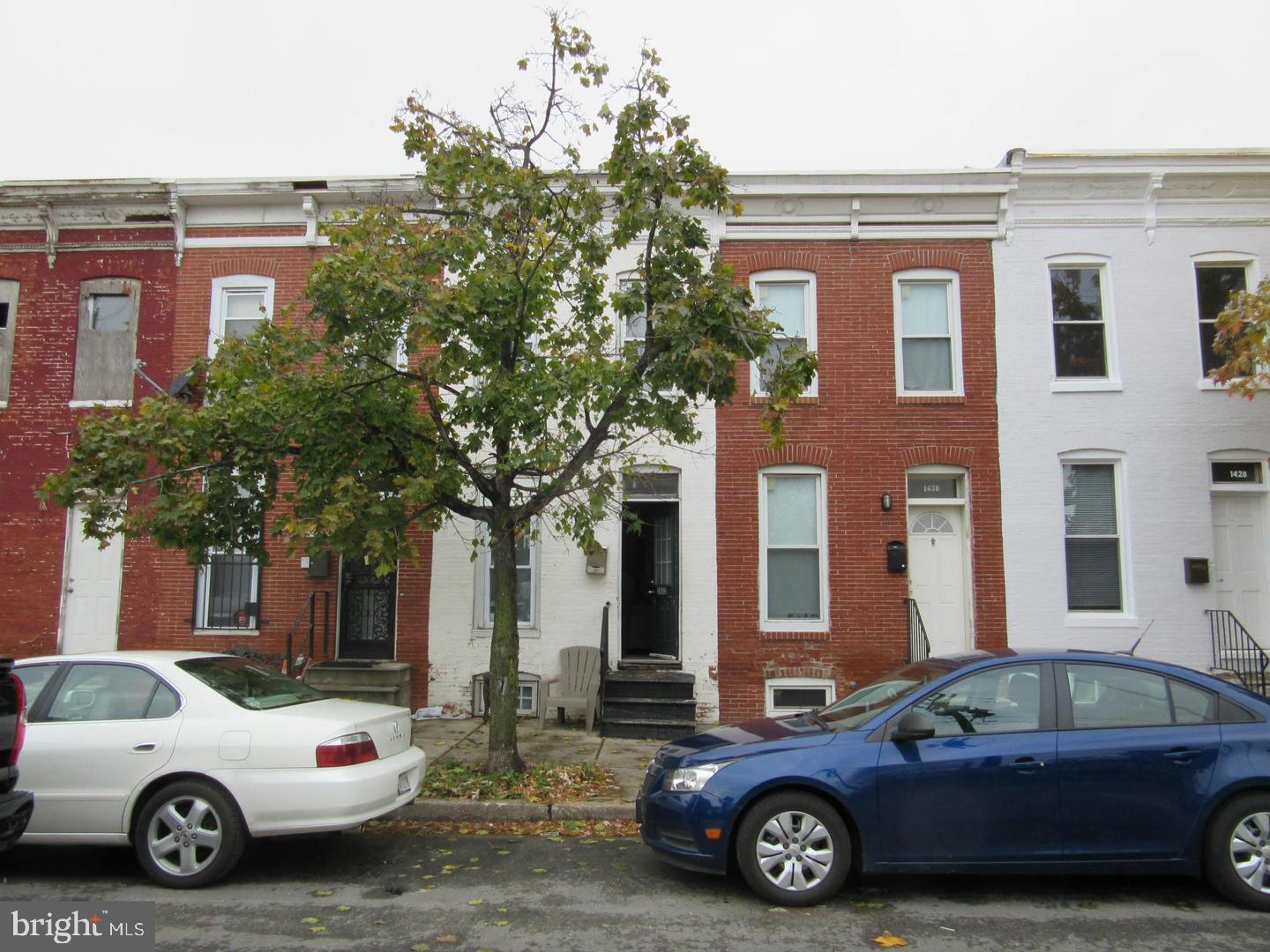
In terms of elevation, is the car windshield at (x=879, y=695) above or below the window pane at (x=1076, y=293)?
below

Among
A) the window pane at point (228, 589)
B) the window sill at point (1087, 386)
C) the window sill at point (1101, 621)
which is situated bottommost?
the window sill at point (1101, 621)

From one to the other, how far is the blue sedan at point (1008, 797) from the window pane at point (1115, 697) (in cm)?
1

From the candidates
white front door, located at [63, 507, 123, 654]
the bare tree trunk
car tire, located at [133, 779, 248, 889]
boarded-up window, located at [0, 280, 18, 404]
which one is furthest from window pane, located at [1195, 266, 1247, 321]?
boarded-up window, located at [0, 280, 18, 404]

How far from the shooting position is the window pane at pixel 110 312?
483 inches

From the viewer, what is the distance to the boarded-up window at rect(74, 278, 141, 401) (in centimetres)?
1209

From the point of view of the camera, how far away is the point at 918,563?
38.0 ft

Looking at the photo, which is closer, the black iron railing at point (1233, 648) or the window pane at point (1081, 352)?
the black iron railing at point (1233, 648)

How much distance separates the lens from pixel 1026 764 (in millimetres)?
5211

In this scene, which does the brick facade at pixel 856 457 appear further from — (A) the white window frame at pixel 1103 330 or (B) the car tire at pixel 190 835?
(B) the car tire at pixel 190 835

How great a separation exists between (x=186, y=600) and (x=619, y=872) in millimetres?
8290

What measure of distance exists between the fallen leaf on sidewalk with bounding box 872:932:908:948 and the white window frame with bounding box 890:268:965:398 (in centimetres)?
803

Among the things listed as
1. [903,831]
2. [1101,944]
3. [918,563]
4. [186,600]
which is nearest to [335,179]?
[186,600]

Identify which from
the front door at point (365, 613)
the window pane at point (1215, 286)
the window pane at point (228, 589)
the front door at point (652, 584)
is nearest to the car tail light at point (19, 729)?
the front door at point (365, 613)

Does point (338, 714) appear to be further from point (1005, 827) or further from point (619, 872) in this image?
point (1005, 827)
